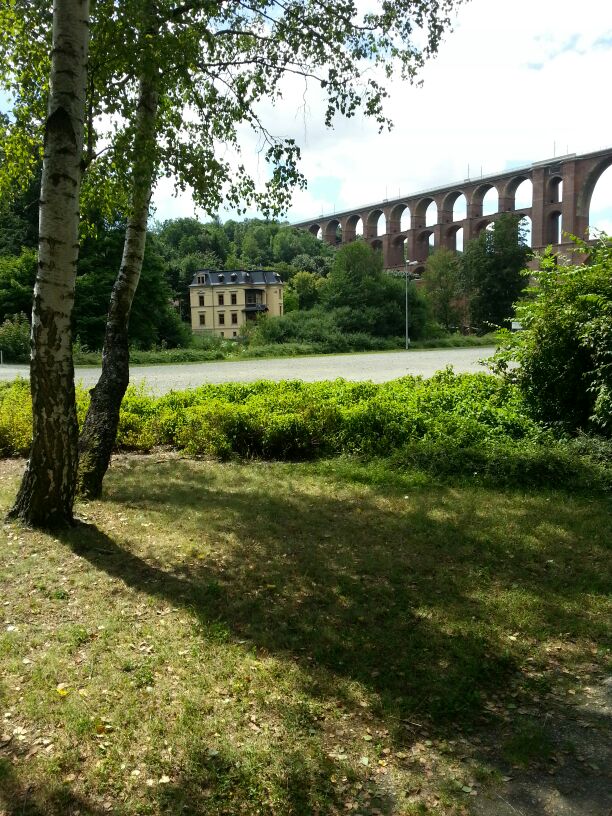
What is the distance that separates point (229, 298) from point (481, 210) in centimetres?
3286

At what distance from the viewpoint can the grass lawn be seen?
2.87 m

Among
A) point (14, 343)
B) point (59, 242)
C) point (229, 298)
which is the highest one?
point (229, 298)

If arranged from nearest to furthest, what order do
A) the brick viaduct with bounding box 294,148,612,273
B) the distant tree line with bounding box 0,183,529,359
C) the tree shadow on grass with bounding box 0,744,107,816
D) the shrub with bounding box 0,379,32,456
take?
1. the tree shadow on grass with bounding box 0,744,107,816
2. the shrub with bounding box 0,379,32,456
3. the distant tree line with bounding box 0,183,529,359
4. the brick viaduct with bounding box 294,148,612,273

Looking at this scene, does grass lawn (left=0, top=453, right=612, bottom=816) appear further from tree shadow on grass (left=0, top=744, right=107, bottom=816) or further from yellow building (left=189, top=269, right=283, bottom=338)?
yellow building (left=189, top=269, right=283, bottom=338)

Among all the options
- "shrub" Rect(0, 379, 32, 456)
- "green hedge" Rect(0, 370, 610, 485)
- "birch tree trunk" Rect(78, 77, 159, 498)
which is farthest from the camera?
"shrub" Rect(0, 379, 32, 456)

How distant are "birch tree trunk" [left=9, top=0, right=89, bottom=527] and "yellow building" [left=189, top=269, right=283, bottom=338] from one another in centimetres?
7574

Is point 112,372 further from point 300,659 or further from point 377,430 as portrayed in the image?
point 300,659

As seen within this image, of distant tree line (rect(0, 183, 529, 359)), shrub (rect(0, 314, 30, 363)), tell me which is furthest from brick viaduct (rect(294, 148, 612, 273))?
shrub (rect(0, 314, 30, 363))

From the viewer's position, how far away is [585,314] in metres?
8.89

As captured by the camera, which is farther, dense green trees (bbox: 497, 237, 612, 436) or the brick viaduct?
the brick viaduct

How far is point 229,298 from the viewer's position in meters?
81.2

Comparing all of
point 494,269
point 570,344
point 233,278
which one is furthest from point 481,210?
point 570,344

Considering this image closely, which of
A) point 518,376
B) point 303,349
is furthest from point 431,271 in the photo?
point 518,376

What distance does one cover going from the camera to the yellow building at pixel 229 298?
266 ft
